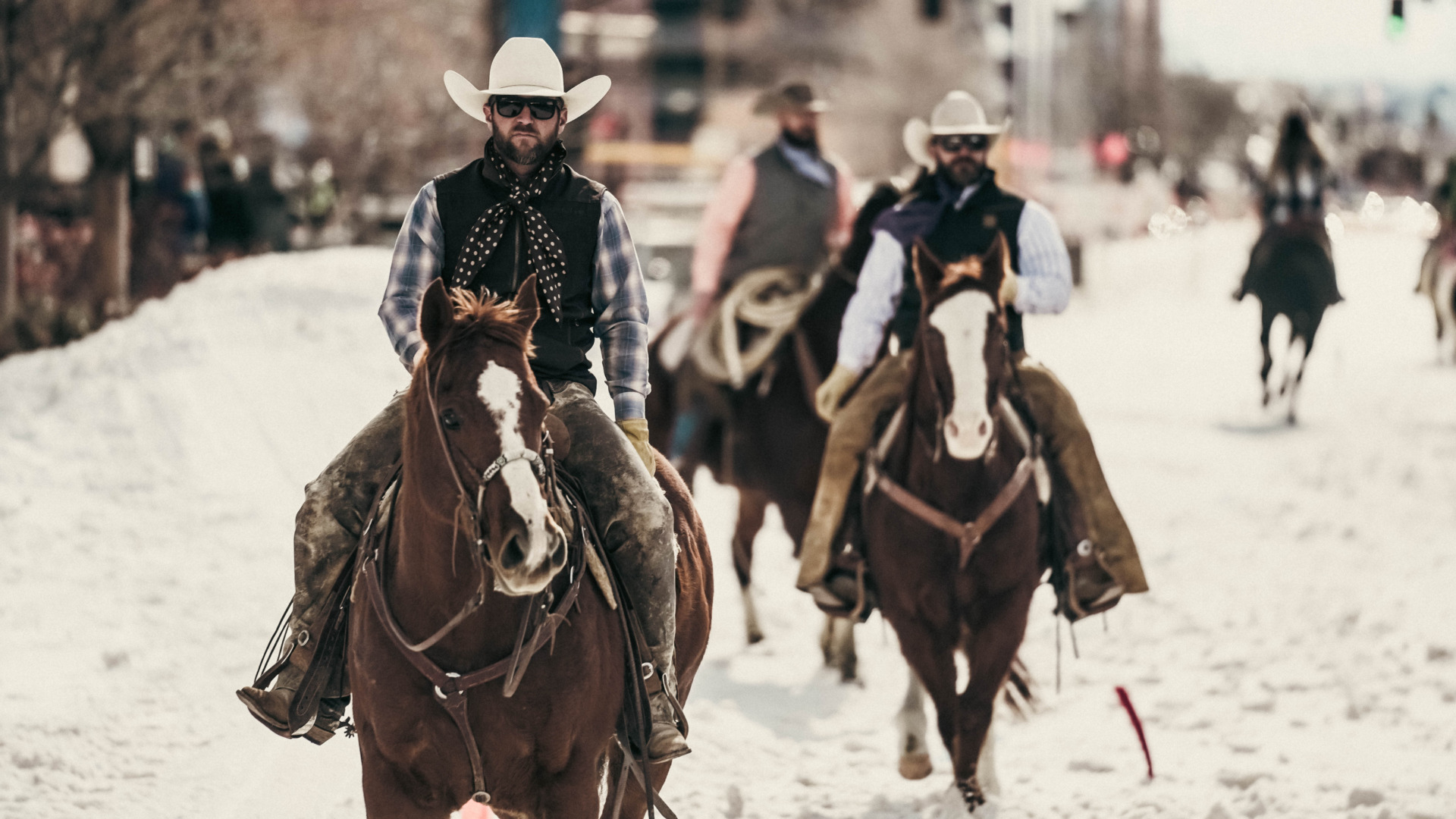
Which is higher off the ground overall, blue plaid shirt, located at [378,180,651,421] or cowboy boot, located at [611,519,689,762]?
blue plaid shirt, located at [378,180,651,421]

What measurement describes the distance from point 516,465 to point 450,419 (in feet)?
0.88

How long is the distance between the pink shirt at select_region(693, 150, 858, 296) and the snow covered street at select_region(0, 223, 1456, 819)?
2.13 m

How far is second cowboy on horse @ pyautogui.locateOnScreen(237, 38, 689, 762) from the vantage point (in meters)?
5.20

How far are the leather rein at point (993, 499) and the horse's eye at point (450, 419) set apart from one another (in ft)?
9.03

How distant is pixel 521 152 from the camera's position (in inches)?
206

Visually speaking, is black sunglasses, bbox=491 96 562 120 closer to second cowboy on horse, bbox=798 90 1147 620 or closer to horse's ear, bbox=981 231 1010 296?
horse's ear, bbox=981 231 1010 296

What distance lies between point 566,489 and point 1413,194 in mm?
80171

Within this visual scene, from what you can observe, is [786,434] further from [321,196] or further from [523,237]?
[321,196]

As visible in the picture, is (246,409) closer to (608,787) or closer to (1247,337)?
(608,787)

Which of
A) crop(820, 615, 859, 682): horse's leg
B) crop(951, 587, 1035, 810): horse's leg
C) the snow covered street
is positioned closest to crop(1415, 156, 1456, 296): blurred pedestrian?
the snow covered street

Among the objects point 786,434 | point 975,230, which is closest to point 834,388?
point 975,230

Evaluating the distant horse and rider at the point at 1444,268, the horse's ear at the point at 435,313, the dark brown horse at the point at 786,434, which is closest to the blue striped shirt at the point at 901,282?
the dark brown horse at the point at 786,434

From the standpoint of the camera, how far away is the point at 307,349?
1633 centimetres

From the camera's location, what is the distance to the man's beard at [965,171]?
769 centimetres
